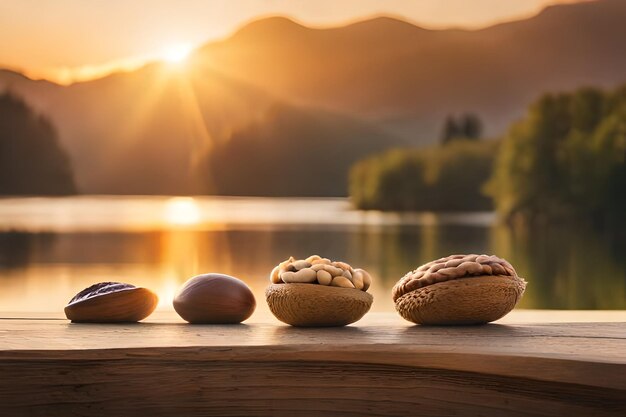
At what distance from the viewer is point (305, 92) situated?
17266 millimetres

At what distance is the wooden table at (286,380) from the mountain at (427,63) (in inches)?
491

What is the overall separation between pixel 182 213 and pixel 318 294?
1115 inches

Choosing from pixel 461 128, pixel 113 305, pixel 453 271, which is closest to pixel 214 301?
pixel 113 305

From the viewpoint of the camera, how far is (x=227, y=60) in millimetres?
16344

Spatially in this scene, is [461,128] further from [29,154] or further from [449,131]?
[29,154]

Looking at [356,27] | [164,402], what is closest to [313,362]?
[164,402]

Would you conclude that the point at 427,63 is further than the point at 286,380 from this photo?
Yes

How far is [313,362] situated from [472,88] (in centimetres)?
1955

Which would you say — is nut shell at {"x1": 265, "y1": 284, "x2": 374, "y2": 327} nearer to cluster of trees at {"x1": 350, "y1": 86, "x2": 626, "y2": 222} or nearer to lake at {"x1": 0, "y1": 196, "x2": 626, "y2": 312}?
lake at {"x1": 0, "y1": 196, "x2": 626, "y2": 312}

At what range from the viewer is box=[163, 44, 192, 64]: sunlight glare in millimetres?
13127

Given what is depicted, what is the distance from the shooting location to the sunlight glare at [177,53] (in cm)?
1313

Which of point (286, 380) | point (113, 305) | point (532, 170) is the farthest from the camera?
point (532, 170)

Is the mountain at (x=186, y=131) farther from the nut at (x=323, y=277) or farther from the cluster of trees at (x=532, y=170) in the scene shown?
the nut at (x=323, y=277)

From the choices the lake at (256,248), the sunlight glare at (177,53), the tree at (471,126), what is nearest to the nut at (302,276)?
Result: the lake at (256,248)
